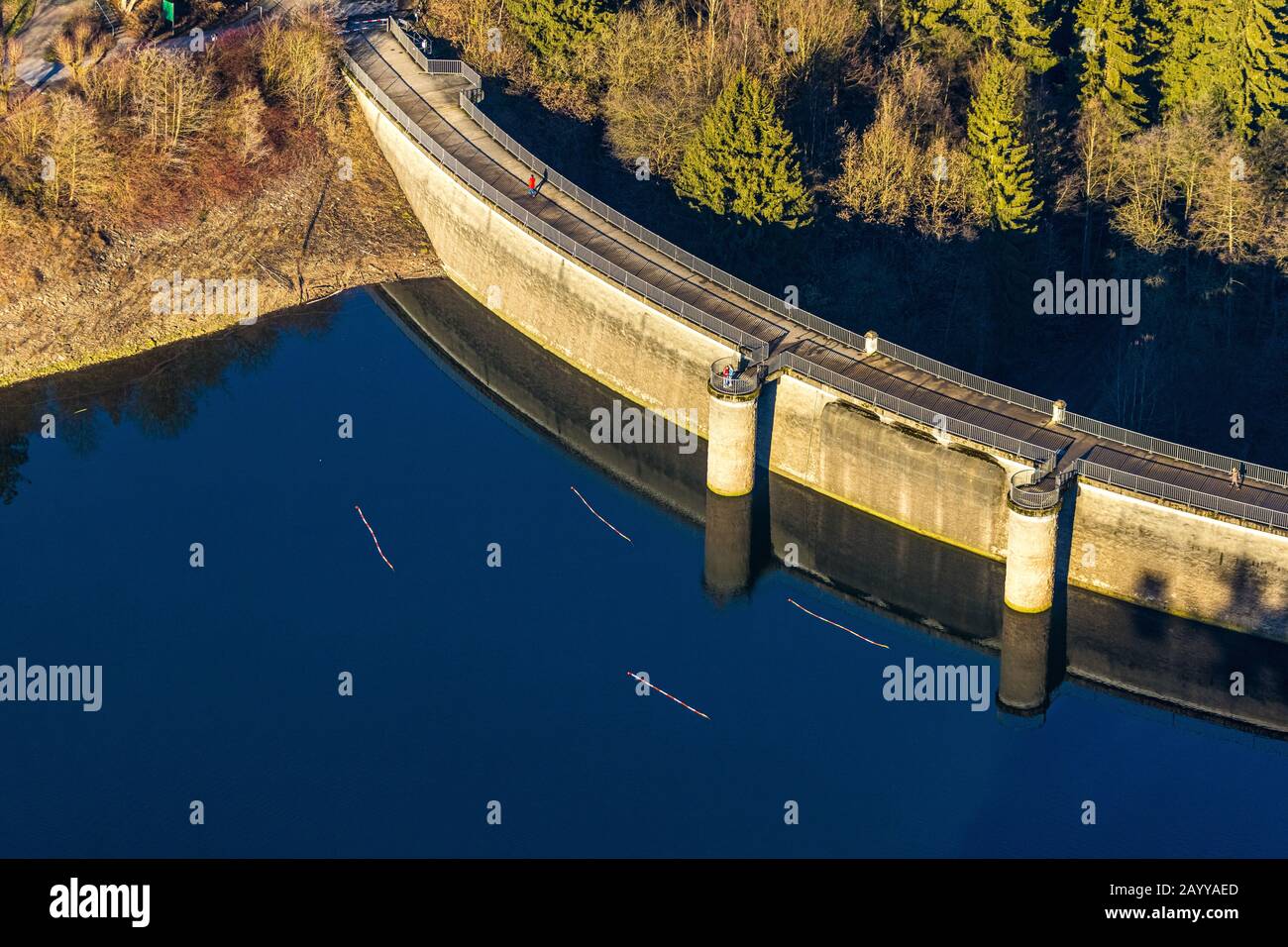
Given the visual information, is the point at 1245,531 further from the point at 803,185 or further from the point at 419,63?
the point at 419,63

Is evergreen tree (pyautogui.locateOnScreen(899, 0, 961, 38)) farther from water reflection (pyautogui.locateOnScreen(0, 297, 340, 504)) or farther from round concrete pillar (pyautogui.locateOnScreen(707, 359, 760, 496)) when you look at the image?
water reflection (pyautogui.locateOnScreen(0, 297, 340, 504))

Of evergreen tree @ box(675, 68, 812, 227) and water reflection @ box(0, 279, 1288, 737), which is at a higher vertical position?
evergreen tree @ box(675, 68, 812, 227)

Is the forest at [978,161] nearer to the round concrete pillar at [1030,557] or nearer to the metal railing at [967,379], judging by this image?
the metal railing at [967,379]

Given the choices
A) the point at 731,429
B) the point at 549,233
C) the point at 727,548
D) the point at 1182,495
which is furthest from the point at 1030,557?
the point at 549,233

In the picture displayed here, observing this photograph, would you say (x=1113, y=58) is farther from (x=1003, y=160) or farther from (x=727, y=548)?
(x=727, y=548)

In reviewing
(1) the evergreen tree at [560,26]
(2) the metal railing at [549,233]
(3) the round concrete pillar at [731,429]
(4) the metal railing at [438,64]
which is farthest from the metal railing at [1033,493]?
(4) the metal railing at [438,64]

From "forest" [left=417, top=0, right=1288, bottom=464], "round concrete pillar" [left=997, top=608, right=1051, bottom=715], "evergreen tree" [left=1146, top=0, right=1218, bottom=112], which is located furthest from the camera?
"evergreen tree" [left=1146, top=0, right=1218, bottom=112]

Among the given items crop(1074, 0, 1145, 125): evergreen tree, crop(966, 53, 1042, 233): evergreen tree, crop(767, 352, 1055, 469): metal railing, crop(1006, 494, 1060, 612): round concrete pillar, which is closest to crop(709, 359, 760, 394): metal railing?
crop(767, 352, 1055, 469): metal railing

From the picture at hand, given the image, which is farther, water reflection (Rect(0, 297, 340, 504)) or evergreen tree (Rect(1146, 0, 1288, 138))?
evergreen tree (Rect(1146, 0, 1288, 138))
